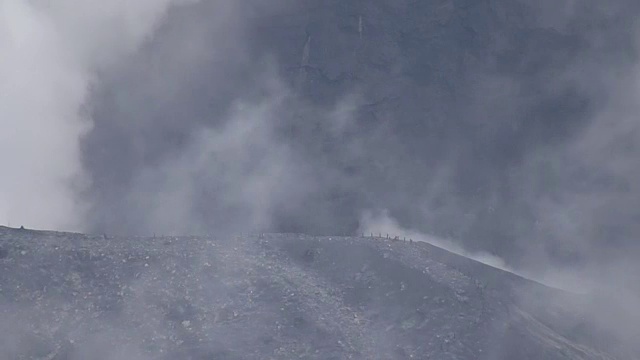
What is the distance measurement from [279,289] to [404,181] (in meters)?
25.6

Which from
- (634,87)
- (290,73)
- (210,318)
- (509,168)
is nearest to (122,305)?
(210,318)

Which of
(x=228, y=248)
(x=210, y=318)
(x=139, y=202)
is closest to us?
(x=210, y=318)

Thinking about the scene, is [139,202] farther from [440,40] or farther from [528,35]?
[528,35]

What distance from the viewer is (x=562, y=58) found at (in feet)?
266

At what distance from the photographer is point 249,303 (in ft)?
183

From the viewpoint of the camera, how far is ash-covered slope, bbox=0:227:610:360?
174 feet

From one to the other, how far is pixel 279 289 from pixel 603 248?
30461mm

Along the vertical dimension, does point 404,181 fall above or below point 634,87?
below

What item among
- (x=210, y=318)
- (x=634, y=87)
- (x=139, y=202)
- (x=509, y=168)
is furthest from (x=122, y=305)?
(x=634, y=87)

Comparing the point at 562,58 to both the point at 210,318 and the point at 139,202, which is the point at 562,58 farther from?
the point at 210,318

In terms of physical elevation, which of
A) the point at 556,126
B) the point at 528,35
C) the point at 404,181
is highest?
the point at 528,35

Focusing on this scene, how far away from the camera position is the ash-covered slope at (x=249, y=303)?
174ft

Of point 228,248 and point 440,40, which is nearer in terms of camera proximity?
point 228,248

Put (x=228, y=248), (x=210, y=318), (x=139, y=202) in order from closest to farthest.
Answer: (x=210, y=318) → (x=228, y=248) → (x=139, y=202)
